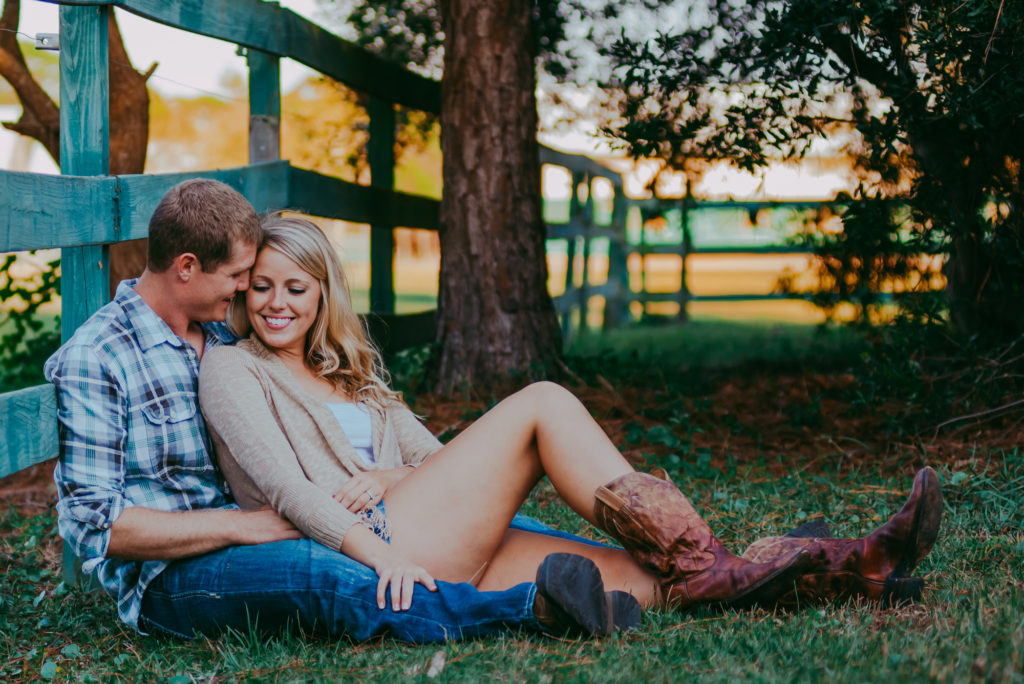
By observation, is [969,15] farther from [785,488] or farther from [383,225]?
[383,225]

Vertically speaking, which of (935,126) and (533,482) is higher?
(935,126)

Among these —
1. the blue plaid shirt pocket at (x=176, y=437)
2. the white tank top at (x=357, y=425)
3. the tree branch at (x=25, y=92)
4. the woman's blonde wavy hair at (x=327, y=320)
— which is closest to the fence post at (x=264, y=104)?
the tree branch at (x=25, y=92)

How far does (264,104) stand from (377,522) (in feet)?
7.41

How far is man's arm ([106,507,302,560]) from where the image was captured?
2.15 meters

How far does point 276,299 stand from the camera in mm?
2553

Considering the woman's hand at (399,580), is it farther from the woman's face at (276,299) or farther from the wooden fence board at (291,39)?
the wooden fence board at (291,39)

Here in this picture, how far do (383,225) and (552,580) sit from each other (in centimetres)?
328

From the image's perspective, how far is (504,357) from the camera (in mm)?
4758

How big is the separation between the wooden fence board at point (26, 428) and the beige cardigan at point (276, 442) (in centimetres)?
46

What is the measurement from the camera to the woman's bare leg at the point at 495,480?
2371 millimetres

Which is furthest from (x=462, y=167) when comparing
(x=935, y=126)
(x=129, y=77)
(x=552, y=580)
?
(x=552, y=580)

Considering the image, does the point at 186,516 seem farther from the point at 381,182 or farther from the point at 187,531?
the point at 381,182

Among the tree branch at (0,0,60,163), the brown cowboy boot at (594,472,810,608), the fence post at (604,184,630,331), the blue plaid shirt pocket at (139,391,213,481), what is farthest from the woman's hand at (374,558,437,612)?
the fence post at (604,184,630,331)

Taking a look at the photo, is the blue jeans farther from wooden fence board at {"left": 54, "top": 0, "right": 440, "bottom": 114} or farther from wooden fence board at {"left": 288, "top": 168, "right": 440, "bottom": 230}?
wooden fence board at {"left": 288, "top": 168, "right": 440, "bottom": 230}
